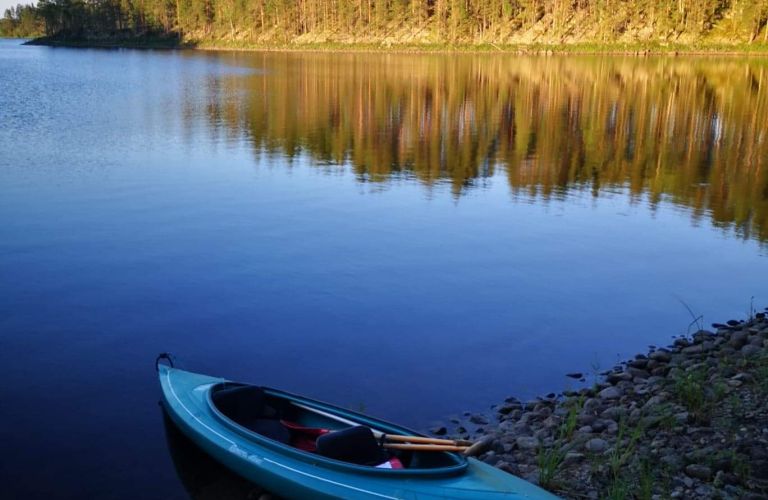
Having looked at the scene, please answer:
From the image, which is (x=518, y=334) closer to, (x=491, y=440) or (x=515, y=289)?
(x=515, y=289)

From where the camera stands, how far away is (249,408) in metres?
8.77

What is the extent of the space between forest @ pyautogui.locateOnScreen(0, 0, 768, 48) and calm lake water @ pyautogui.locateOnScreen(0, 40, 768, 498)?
68630 mm

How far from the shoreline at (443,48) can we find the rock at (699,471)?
92338mm

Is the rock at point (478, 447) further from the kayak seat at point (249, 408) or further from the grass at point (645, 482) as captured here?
the kayak seat at point (249, 408)

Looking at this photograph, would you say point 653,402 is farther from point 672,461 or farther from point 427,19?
point 427,19

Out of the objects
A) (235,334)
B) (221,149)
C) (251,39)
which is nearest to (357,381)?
(235,334)

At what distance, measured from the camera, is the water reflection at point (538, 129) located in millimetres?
25672

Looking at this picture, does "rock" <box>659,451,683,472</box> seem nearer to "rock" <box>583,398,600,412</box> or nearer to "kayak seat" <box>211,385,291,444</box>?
"rock" <box>583,398,600,412</box>

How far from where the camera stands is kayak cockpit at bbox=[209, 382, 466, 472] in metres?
7.61

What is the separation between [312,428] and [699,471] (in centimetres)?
415

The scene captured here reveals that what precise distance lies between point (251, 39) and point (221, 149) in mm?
114361

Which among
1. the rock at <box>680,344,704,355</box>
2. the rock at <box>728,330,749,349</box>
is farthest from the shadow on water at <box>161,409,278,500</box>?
the rock at <box>728,330,749,349</box>

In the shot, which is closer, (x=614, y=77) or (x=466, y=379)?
(x=466, y=379)

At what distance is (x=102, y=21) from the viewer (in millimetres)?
150625
